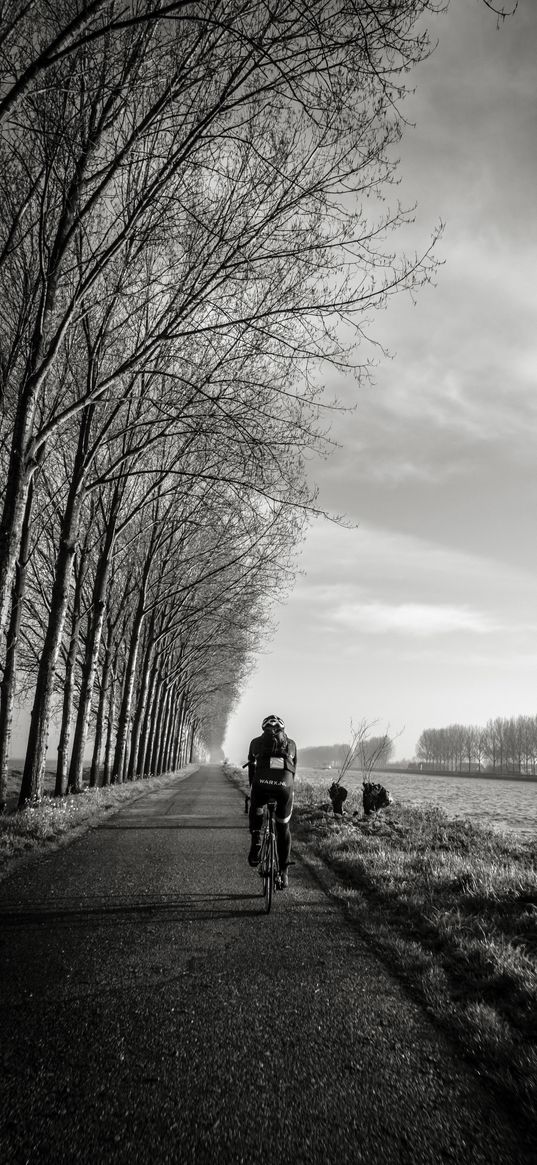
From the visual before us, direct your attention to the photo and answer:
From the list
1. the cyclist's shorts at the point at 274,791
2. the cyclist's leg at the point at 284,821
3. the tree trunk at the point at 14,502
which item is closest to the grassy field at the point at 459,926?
the cyclist's leg at the point at 284,821

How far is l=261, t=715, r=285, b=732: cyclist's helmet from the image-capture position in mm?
6734

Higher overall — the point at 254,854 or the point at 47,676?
the point at 47,676

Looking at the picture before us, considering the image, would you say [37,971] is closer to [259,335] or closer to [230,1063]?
[230,1063]

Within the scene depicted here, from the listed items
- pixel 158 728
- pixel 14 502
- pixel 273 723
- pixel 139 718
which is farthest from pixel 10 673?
pixel 158 728

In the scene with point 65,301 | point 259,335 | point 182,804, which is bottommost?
point 182,804

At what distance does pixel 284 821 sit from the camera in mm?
6457

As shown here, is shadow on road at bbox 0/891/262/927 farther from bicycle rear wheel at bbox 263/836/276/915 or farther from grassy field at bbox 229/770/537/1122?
grassy field at bbox 229/770/537/1122

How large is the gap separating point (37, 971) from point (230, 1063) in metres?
1.74

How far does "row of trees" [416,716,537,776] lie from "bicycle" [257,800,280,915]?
13815cm

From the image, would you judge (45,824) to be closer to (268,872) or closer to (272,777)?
(272,777)

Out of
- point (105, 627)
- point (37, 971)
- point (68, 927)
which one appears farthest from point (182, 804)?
point (37, 971)

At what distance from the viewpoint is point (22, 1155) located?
2291 mm

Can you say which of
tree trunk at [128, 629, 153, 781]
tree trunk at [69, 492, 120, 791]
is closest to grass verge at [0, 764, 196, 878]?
tree trunk at [69, 492, 120, 791]

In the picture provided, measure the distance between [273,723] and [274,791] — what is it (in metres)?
0.75
